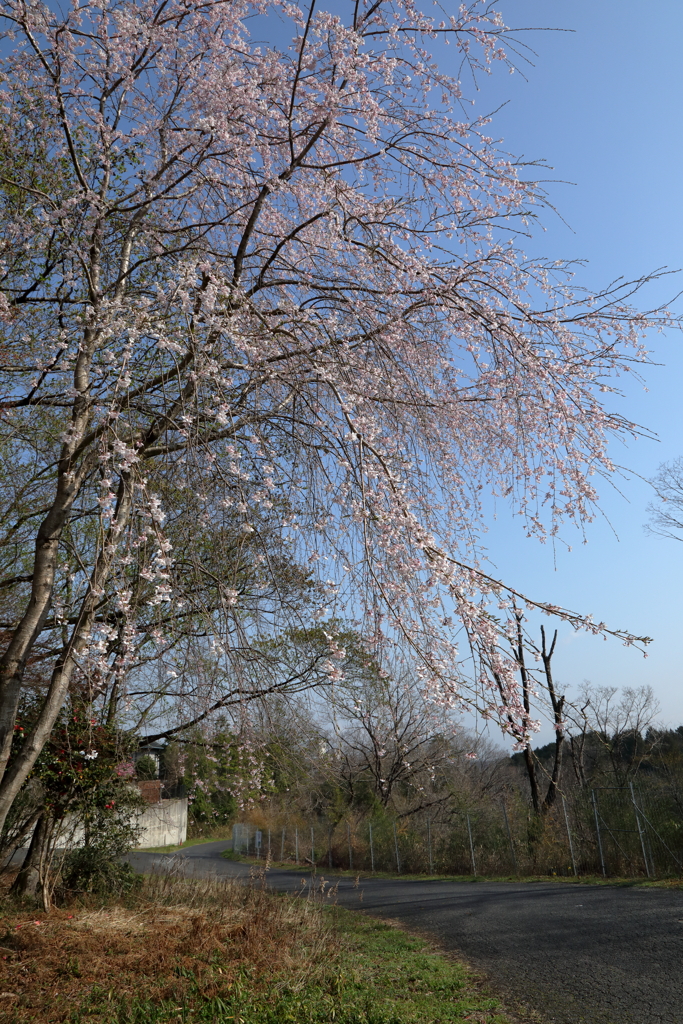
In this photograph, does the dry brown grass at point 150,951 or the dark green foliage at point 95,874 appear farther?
the dark green foliage at point 95,874

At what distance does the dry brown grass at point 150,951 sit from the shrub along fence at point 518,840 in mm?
1079

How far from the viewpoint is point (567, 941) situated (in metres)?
6.87

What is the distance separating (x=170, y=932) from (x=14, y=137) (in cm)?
734

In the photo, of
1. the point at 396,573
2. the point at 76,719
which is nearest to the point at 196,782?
the point at 76,719

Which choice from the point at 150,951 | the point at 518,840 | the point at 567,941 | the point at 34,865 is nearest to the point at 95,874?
the point at 34,865

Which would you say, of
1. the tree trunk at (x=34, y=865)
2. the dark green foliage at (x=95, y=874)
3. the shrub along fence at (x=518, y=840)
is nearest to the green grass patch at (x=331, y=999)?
the shrub along fence at (x=518, y=840)

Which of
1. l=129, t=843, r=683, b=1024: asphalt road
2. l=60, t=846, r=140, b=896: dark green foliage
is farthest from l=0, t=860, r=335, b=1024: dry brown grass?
l=129, t=843, r=683, b=1024: asphalt road

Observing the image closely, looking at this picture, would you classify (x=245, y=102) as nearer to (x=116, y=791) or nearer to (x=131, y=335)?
(x=131, y=335)

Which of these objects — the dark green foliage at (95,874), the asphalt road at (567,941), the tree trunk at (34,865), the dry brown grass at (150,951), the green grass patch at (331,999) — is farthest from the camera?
the dark green foliage at (95,874)

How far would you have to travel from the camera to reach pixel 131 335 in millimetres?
4297

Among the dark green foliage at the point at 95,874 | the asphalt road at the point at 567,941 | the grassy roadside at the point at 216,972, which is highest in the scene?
the dark green foliage at the point at 95,874

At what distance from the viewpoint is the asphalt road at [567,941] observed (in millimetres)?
4820

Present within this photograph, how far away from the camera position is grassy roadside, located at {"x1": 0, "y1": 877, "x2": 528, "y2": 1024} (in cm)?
427

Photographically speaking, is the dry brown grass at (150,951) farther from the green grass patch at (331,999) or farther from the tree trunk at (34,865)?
the tree trunk at (34,865)
